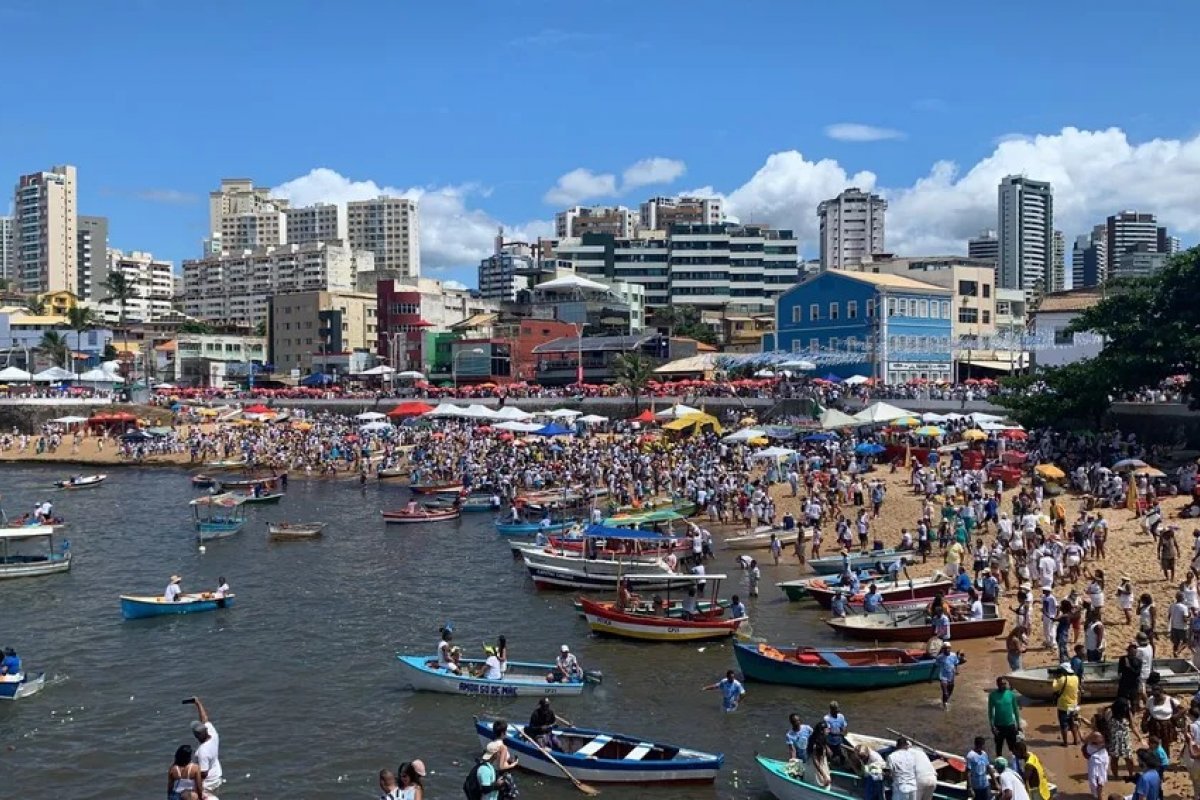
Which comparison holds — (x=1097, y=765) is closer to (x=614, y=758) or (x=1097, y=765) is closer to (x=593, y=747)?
(x=614, y=758)

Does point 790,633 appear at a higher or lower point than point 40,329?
lower

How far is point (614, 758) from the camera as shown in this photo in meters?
19.5

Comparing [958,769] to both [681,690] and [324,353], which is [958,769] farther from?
[324,353]

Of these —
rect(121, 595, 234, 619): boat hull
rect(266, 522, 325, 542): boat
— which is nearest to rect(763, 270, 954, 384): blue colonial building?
rect(266, 522, 325, 542): boat

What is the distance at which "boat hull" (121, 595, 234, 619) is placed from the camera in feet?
104

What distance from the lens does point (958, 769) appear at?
56.2 feet

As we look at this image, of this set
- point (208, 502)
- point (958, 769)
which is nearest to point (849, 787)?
point (958, 769)

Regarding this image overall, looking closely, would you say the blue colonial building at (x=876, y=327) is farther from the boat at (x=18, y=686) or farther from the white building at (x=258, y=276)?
the white building at (x=258, y=276)

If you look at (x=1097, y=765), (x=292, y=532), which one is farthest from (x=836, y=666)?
(x=292, y=532)

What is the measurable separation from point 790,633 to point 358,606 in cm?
1305

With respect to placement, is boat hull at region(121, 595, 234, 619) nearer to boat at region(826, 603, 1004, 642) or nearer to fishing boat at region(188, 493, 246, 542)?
fishing boat at region(188, 493, 246, 542)

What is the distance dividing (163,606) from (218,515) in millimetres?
20225

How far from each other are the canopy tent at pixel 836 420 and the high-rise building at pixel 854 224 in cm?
13571

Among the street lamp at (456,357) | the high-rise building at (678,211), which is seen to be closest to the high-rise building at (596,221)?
the high-rise building at (678,211)
